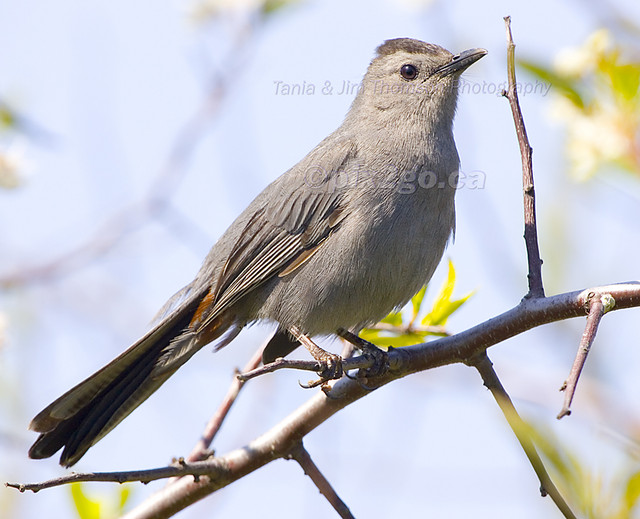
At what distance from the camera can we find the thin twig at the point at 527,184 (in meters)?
2.80

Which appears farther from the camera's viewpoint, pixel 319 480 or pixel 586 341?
pixel 319 480

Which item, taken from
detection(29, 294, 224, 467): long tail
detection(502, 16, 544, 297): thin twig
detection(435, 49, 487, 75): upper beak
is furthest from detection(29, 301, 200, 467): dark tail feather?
detection(435, 49, 487, 75): upper beak

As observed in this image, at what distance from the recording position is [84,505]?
317cm

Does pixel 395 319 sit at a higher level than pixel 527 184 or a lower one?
lower

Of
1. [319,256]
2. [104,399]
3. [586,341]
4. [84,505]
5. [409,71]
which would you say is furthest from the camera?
[409,71]

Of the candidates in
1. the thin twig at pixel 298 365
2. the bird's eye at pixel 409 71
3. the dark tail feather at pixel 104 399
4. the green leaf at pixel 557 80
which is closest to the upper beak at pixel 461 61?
the bird's eye at pixel 409 71

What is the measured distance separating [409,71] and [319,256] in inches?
61.6

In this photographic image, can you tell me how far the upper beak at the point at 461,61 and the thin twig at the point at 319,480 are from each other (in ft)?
8.99

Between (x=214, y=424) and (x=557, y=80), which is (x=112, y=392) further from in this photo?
(x=557, y=80)

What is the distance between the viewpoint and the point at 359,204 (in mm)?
4227

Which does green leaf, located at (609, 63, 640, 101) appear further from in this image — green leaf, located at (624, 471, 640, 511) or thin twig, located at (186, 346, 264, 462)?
thin twig, located at (186, 346, 264, 462)

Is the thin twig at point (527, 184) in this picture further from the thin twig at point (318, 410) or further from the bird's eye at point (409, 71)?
the bird's eye at point (409, 71)

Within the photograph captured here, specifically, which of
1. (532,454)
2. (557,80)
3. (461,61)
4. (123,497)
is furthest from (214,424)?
(461,61)

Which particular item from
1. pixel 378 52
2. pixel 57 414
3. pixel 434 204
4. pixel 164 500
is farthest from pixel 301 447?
pixel 378 52
